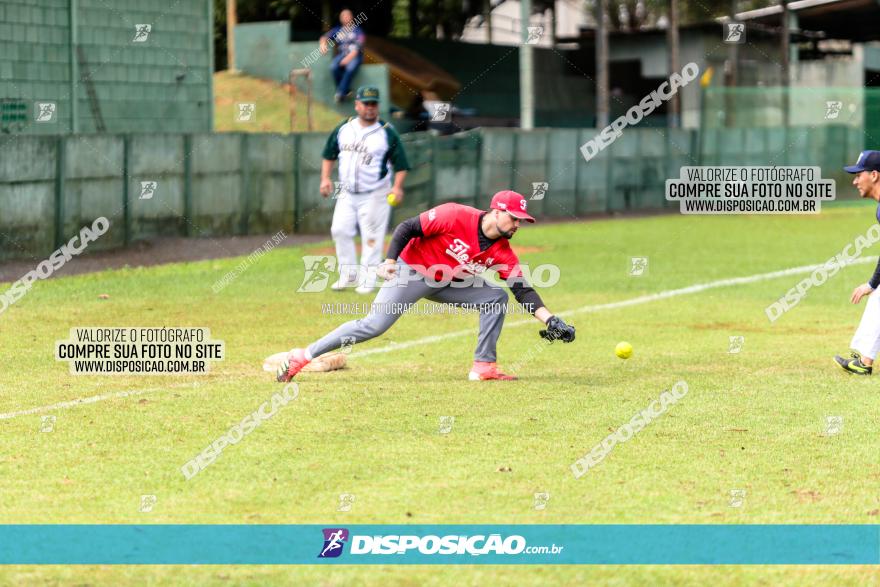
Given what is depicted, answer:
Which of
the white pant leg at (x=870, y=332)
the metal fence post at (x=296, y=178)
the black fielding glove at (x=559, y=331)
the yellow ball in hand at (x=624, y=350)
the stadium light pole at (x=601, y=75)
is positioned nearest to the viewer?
the black fielding glove at (x=559, y=331)

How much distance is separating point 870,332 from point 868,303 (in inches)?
9.4

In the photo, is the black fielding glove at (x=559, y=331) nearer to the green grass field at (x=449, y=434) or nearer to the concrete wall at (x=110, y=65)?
the green grass field at (x=449, y=434)

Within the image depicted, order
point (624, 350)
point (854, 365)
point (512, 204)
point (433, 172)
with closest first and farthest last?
1. point (512, 204)
2. point (854, 365)
3. point (624, 350)
4. point (433, 172)

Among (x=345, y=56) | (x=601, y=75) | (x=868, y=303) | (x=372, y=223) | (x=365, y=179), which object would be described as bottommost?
(x=868, y=303)

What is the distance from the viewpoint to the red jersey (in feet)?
34.8

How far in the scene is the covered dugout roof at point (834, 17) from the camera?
153ft

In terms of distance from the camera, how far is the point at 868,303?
11.3 metres

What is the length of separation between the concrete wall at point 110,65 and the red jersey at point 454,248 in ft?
45.1

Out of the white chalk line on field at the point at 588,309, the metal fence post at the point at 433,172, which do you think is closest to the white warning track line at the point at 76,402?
the white chalk line on field at the point at 588,309

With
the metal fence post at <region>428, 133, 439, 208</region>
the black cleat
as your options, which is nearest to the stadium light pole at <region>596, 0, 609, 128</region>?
the metal fence post at <region>428, 133, 439, 208</region>

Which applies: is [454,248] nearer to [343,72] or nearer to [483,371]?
[483,371]

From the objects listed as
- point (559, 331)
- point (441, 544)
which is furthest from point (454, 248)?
point (441, 544)

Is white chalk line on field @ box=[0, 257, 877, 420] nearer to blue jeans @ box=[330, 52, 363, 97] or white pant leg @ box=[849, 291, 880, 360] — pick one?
white pant leg @ box=[849, 291, 880, 360]

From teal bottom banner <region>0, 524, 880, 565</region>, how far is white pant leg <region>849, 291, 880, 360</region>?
14.7ft
